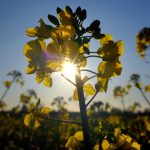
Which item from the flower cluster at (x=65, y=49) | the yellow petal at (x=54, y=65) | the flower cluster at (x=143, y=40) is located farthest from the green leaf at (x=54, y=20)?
the flower cluster at (x=143, y=40)

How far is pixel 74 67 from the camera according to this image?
3.17 meters

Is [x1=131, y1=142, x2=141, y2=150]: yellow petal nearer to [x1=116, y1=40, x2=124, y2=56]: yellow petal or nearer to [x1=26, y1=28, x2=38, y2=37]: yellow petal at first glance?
[x1=116, y1=40, x2=124, y2=56]: yellow petal

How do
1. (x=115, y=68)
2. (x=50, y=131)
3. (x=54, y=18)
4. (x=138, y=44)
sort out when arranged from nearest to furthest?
(x=115, y=68)
(x=54, y=18)
(x=138, y=44)
(x=50, y=131)

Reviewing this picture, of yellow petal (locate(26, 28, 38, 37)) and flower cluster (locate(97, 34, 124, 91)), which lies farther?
yellow petal (locate(26, 28, 38, 37))

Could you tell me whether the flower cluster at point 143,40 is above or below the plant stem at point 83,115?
above

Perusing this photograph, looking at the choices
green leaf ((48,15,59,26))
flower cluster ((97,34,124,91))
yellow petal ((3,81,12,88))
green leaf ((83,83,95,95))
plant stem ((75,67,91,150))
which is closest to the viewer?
plant stem ((75,67,91,150))

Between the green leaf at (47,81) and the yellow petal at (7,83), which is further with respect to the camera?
the yellow petal at (7,83)

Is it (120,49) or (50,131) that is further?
(50,131)

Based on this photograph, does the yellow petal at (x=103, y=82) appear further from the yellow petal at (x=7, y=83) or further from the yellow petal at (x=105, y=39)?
the yellow petal at (x=7, y=83)

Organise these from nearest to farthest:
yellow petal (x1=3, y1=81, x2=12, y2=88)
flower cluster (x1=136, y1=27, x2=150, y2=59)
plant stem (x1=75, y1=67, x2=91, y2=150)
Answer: plant stem (x1=75, y1=67, x2=91, y2=150), flower cluster (x1=136, y1=27, x2=150, y2=59), yellow petal (x1=3, y1=81, x2=12, y2=88)

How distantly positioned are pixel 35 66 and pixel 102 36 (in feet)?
2.74

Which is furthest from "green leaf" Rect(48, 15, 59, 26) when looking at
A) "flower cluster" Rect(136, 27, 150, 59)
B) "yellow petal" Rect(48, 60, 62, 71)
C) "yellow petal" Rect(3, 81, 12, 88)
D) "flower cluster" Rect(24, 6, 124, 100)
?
"yellow petal" Rect(3, 81, 12, 88)

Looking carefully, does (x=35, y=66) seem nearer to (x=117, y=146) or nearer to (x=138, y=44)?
(x=117, y=146)

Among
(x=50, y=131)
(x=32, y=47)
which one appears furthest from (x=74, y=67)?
(x=50, y=131)
